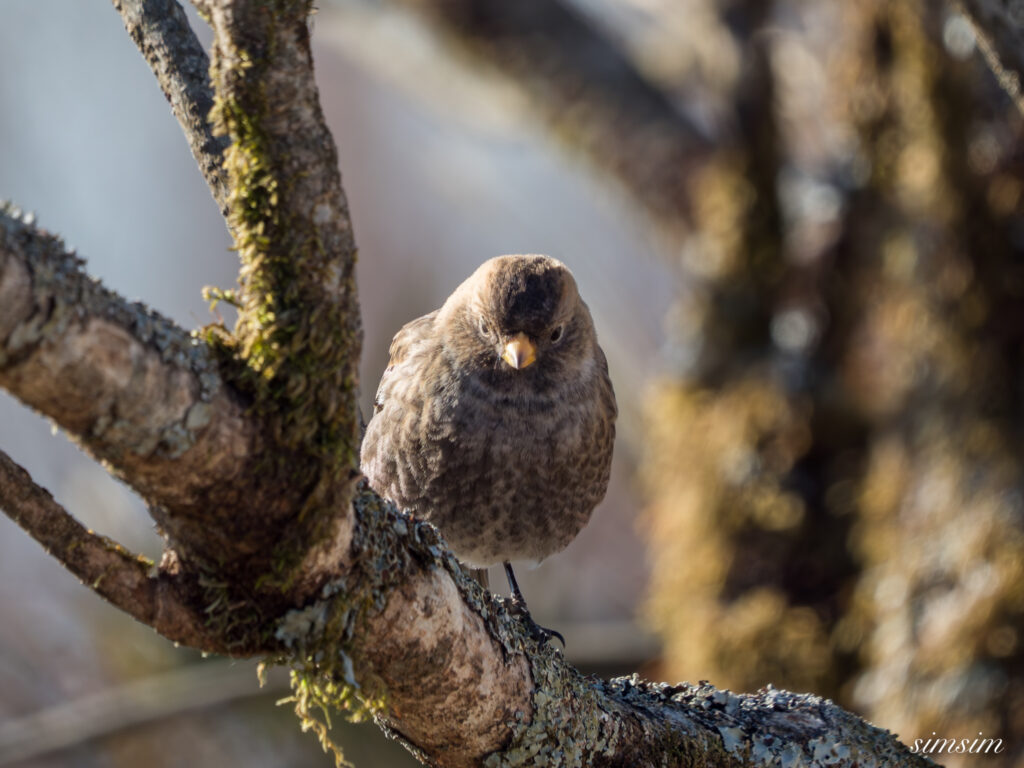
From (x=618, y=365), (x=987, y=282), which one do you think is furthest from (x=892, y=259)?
(x=618, y=365)

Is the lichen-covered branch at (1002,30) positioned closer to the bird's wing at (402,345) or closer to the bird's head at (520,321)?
the bird's head at (520,321)

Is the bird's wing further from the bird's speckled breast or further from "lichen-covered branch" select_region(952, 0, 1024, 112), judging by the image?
"lichen-covered branch" select_region(952, 0, 1024, 112)

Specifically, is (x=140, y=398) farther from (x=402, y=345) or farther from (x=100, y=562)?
(x=402, y=345)

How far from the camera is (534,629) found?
315cm

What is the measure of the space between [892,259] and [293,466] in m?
4.51

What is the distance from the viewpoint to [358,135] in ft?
40.8

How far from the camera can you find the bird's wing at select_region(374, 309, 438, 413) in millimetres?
3393

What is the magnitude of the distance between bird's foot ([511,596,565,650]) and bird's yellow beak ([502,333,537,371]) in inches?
30.7

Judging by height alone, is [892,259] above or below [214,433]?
above

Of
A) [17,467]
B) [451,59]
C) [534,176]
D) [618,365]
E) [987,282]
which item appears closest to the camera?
[17,467]

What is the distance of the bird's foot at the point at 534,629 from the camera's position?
3.00 m

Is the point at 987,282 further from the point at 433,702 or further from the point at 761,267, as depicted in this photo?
the point at 433,702

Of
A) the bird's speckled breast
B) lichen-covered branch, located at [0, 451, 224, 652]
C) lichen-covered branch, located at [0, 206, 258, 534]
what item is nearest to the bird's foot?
the bird's speckled breast

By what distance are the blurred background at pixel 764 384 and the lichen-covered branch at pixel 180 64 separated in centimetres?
201
